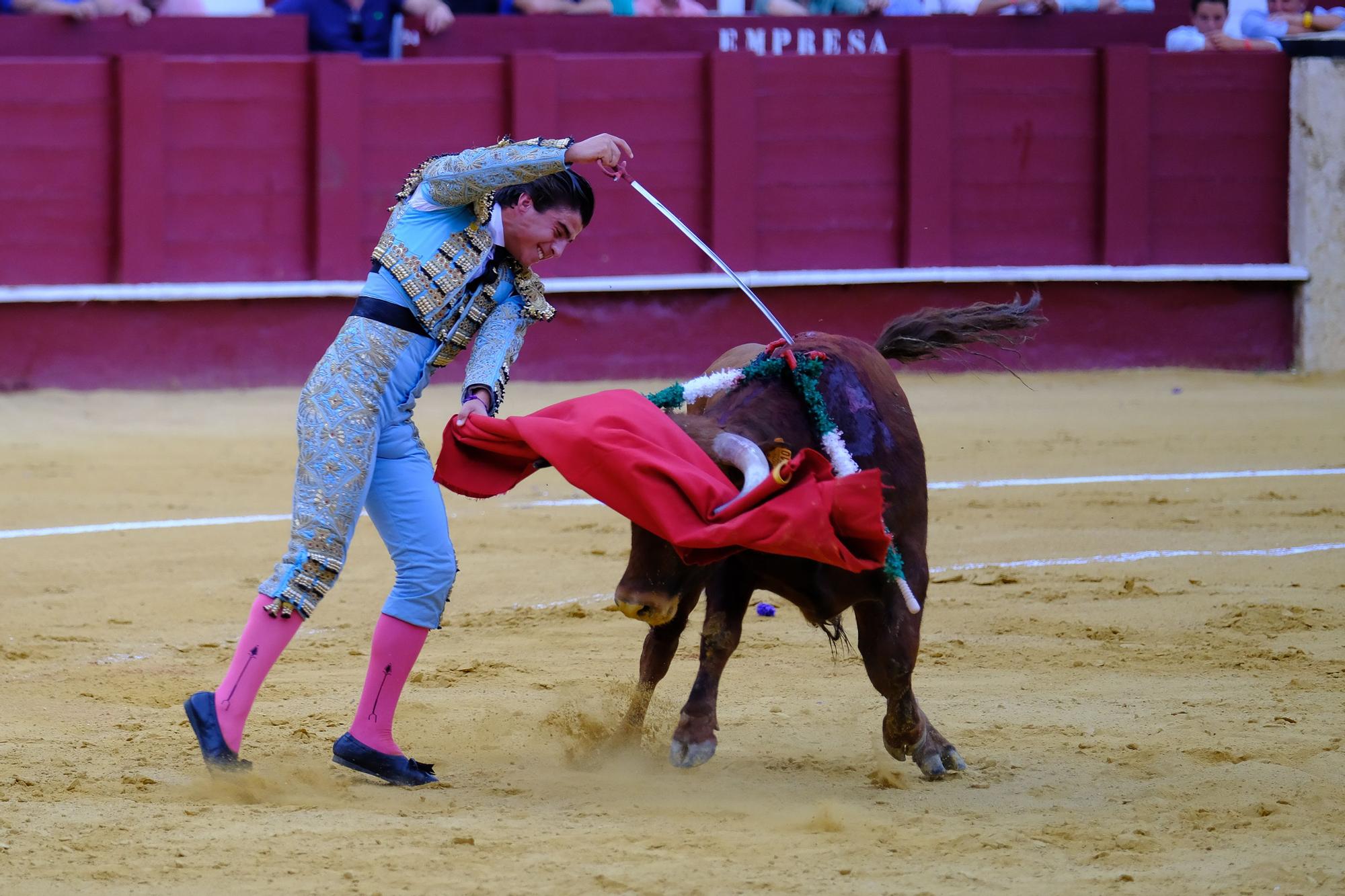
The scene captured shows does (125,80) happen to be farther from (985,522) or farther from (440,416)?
(985,522)

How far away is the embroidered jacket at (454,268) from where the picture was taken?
113 inches

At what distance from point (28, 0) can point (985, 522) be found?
5266mm

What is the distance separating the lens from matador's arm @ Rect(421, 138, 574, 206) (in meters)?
2.74

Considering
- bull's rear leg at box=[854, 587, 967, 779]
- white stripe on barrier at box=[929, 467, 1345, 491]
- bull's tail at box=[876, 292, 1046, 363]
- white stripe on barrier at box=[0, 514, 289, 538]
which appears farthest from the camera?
white stripe on barrier at box=[929, 467, 1345, 491]

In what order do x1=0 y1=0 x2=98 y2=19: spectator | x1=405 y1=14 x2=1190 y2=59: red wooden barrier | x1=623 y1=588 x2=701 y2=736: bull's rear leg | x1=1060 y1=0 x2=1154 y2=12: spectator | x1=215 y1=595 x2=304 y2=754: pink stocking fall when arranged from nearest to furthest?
x1=215 y1=595 x2=304 y2=754: pink stocking < x1=623 y1=588 x2=701 y2=736: bull's rear leg < x1=0 y1=0 x2=98 y2=19: spectator < x1=405 y1=14 x2=1190 y2=59: red wooden barrier < x1=1060 y1=0 x2=1154 y2=12: spectator

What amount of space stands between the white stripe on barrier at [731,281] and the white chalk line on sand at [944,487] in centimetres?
263

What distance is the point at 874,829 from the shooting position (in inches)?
105

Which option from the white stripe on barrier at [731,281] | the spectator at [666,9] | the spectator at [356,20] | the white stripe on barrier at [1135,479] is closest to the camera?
the white stripe on barrier at [1135,479]

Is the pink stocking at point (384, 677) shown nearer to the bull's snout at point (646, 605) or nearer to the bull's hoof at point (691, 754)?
the bull's snout at point (646, 605)

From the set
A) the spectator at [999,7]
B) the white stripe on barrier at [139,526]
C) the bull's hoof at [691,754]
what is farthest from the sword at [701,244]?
the spectator at [999,7]

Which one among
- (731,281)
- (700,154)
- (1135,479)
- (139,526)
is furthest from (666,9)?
(139,526)

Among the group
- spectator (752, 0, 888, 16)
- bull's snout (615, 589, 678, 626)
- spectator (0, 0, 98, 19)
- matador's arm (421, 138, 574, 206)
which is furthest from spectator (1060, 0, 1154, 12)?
bull's snout (615, 589, 678, 626)

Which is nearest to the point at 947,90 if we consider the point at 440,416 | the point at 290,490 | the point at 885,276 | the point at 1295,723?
the point at 885,276

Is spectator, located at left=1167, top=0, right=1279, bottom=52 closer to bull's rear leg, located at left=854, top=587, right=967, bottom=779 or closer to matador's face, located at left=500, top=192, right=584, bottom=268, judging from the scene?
bull's rear leg, located at left=854, top=587, right=967, bottom=779
